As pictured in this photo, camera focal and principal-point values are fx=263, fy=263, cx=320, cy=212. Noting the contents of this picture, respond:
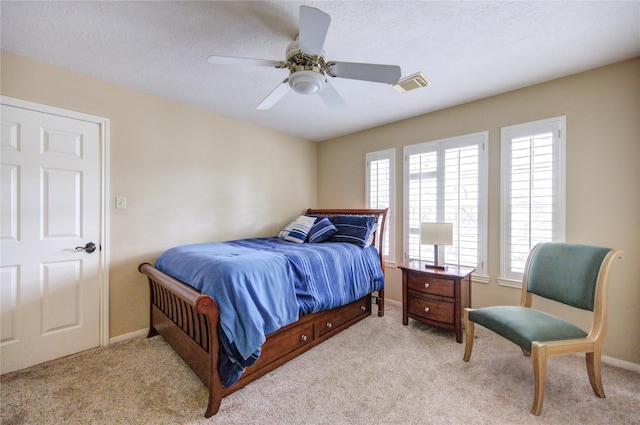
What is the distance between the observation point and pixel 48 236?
2.22 m

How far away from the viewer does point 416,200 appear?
3.34 metres

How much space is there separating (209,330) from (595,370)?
8.40ft

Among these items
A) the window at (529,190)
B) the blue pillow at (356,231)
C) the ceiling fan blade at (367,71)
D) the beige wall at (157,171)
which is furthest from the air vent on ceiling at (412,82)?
the beige wall at (157,171)

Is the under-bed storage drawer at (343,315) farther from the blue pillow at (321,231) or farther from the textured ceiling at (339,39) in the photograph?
the textured ceiling at (339,39)

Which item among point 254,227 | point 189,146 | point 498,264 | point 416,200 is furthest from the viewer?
point 254,227

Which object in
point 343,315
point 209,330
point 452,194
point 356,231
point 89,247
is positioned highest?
point 452,194

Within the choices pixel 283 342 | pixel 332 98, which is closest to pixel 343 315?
pixel 283 342

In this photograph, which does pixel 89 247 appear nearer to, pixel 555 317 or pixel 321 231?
pixel 321 231

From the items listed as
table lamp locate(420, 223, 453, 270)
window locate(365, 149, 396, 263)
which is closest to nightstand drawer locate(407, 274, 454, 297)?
table lamp locate(420, 223, 453, 270)

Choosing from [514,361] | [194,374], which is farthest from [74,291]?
[514,361]

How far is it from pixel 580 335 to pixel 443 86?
2.27 meters

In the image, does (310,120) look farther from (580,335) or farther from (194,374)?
(580,335)

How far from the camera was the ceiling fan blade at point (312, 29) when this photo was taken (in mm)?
1253

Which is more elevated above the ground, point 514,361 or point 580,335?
point 580,335
